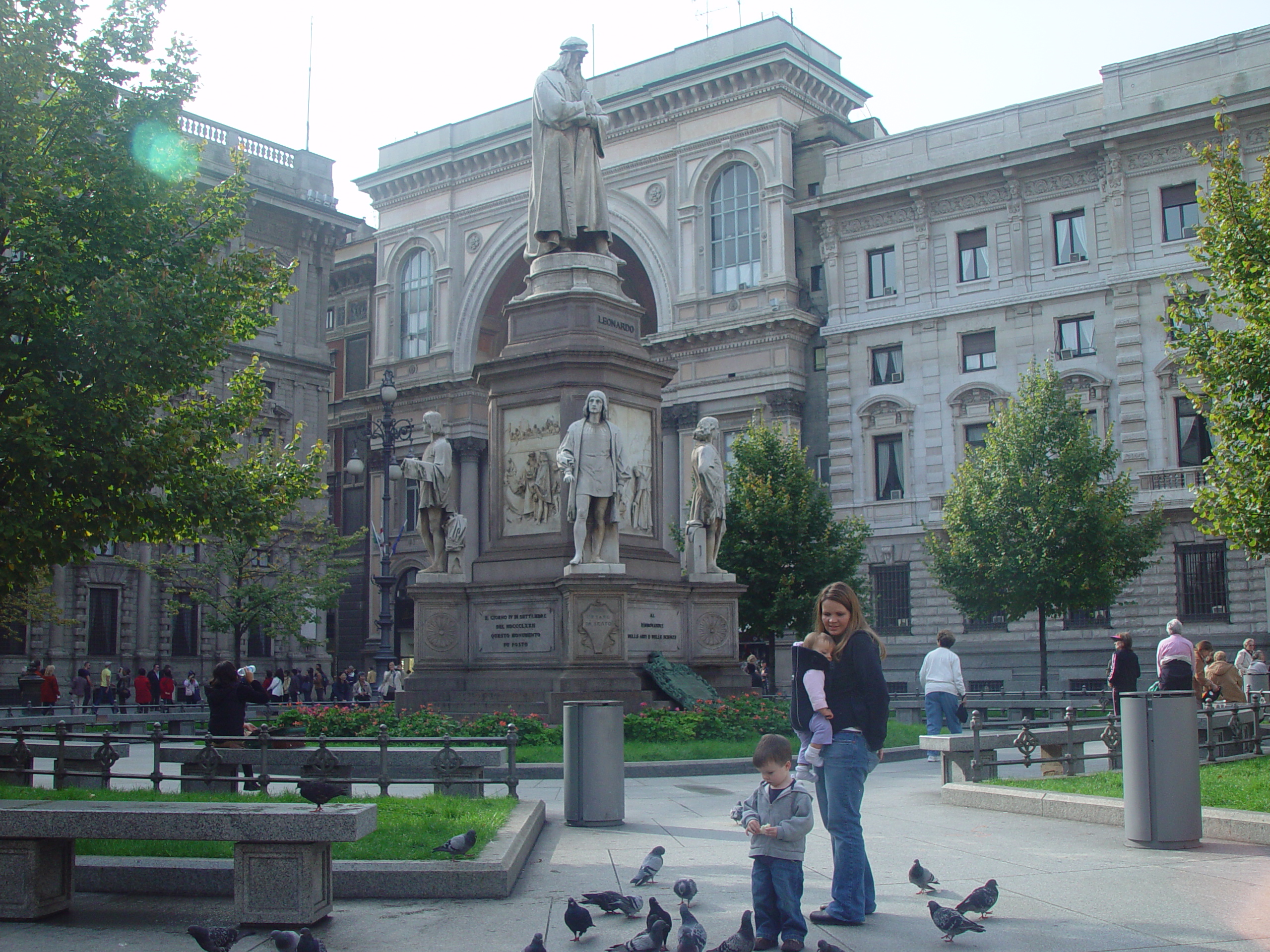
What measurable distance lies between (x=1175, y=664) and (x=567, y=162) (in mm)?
12055

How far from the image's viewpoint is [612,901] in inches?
283

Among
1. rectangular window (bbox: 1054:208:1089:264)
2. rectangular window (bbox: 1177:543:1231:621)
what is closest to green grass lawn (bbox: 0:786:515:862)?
rectangular window (bbox: 1177:543:1231:621)

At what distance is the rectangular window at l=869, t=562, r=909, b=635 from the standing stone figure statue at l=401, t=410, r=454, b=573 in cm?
2859

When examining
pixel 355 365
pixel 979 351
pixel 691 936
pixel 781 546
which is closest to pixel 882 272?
pixel 979 351

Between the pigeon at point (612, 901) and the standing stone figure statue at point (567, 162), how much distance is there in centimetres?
1501

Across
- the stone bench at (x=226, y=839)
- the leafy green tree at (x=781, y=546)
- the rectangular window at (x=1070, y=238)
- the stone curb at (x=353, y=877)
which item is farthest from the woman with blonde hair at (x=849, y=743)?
the rectangular window at (x=1070, y=238)

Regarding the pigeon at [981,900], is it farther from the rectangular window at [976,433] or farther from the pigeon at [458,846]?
the rectangular window at [976,433]

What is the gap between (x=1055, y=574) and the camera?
3569 cm

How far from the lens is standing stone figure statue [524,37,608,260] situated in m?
20.7

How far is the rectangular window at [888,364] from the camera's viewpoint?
154 feet

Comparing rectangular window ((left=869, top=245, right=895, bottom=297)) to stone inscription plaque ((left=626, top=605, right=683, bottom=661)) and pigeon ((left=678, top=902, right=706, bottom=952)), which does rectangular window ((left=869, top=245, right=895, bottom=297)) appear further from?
pigeon ((left=678, top=902, right=706, bottom=952))

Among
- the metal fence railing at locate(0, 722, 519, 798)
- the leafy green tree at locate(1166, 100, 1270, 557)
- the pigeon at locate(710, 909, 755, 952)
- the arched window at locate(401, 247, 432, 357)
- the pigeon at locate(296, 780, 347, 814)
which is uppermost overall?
the arched window at locate(401, 247, 432, 357)

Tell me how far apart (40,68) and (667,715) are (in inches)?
431

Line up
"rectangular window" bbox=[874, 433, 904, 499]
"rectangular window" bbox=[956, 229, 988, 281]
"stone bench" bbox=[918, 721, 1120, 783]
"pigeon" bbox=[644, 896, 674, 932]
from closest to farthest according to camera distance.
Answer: "pigeon" bbox=[644, 896, 674, 932] → "stone bench" bbox=[918, 721, 1120, 783] → "rectangular window" bbox=[956, 229, 988, 281] → "rectangular window" bbox=[874, 433, 904, 499]
